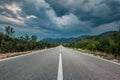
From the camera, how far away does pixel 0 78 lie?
5.70 metres

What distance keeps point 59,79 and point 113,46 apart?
139 ft

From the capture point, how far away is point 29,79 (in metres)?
5.73

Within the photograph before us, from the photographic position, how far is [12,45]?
6444cm

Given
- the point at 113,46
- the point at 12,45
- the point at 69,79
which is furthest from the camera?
the point at 12,45

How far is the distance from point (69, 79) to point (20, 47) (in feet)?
195

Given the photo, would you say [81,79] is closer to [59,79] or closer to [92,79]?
[92,79]

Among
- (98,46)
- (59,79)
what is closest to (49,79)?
(59,79)

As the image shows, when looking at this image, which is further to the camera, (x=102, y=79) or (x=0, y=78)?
(x=102, y=79)

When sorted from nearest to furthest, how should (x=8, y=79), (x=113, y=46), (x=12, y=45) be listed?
(x=8, y=79), (x=113, y=46), (x=12, y=45)

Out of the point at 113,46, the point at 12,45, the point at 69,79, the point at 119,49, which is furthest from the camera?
the point at 12,45

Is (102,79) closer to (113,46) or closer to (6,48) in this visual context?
(113,46)

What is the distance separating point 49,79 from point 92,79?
57.3 inches

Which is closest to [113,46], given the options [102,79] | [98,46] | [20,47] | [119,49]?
[119,49]

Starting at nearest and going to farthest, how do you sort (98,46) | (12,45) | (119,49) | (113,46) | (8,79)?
(8,79) < (119,49) < (113,46) < (98,46) < (12,45)
